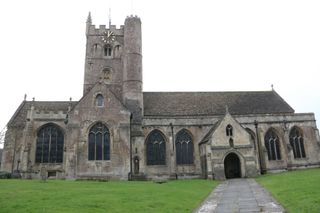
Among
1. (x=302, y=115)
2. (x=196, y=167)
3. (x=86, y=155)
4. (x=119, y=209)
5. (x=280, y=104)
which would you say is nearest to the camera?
(x=119, y=209)

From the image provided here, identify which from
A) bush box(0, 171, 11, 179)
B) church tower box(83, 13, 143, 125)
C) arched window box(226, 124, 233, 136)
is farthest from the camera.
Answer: church tower box(83, 13, 143, 125)

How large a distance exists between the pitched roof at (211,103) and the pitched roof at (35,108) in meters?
12.1

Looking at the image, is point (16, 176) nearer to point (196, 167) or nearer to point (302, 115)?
point (196, 167)

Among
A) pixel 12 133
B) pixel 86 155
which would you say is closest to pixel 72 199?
pixel 86 155

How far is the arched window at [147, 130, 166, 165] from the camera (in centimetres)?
3875

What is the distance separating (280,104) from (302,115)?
380 centimetres

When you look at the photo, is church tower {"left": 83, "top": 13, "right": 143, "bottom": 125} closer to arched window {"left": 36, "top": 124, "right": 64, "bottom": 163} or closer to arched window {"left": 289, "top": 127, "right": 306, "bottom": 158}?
arched window {"left": 36, "top": 124, "right": 64, "bottom": 163}

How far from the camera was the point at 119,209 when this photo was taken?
44.9 feet

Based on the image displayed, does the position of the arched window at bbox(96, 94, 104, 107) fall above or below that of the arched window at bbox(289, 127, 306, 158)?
above

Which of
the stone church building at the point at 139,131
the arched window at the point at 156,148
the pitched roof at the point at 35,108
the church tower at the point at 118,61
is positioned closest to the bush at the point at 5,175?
the stone church building at the point at 139,131

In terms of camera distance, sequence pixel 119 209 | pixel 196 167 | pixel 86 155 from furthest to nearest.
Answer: pixel 196 167 < pixel 86 155 < pixel 119 209

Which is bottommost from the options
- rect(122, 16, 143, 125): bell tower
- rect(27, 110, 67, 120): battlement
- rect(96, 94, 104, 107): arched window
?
rect(27, 110, 67, 120): battlement

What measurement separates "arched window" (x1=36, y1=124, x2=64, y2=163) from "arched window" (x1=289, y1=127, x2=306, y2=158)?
31.1m

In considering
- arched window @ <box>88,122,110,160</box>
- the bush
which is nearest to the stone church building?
arched window @ <box>88,122,110,160</box>
